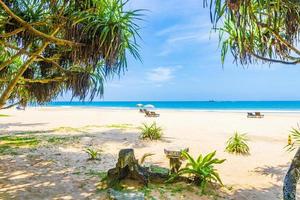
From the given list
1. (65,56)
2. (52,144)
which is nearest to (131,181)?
(65,56)

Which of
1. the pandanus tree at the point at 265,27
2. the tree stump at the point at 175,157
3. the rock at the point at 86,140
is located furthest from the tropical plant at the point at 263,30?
the rock at the point at 86,140

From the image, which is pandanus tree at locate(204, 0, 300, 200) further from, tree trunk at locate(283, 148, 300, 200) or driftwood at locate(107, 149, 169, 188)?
driftwood at locate(107, 149, 169, 188)

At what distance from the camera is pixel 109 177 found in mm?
5227

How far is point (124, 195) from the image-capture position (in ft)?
15.0

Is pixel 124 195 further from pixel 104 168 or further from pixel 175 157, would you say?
pixel 104 168

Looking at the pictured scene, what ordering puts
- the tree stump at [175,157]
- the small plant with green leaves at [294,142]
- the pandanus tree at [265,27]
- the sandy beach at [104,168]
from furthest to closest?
1. the small plant with green leaves at [294,142]
2. the tree stump at [175,157]
3. the sandy beach at [104,168]
4. the pandanus tree at [265,27]

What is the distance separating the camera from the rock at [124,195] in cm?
449

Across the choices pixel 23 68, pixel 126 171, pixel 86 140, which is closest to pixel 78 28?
pixel 23 68

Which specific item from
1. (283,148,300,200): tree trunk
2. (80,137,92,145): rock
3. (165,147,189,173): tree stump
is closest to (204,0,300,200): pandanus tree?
(283,148,300,200): tree trunk

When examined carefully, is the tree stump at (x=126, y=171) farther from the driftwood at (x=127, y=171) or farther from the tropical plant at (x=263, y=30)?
the tropical plant at (x=263, y=30)

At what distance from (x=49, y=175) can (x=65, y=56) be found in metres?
2.29

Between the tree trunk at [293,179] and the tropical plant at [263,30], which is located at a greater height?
the tropical plant at [263,30]

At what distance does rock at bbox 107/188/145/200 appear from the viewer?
4.49m

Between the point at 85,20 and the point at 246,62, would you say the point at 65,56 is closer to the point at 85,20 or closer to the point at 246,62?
the point at 85,20
